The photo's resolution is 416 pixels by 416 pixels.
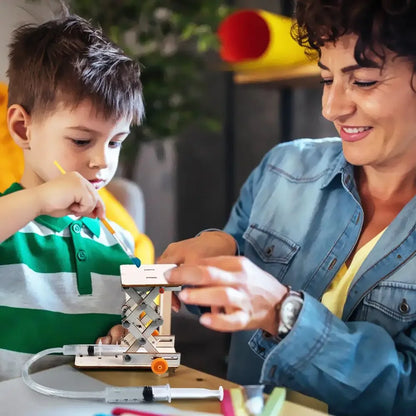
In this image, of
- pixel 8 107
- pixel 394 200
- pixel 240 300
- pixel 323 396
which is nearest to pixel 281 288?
pixel 240 300

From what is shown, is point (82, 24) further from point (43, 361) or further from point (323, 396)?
point (323, 396)

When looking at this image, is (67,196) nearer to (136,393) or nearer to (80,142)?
(80,142)

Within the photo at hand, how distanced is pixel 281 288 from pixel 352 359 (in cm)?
16

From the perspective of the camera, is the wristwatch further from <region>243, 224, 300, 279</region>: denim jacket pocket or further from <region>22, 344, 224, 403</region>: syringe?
<region>243, 224, 300, 279</region>: denim jacket pocket

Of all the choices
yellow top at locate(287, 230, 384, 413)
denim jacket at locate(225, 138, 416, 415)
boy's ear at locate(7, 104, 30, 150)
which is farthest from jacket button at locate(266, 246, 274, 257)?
boy's ear at locate(7, 104, 30, 150)

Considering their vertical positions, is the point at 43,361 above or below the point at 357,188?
below

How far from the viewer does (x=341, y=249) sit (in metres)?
1.06

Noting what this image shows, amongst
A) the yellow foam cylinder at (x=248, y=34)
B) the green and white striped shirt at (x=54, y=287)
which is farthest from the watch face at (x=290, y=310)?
the yellow foam cylinder at (x=248, y=34)

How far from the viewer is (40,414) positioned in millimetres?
769

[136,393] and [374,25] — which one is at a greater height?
[374,25]

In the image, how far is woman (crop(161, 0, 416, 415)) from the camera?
2.74 ft

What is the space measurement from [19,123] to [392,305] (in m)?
0.68

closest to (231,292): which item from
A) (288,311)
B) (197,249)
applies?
(288,311)

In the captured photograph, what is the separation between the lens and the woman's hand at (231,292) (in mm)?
740
